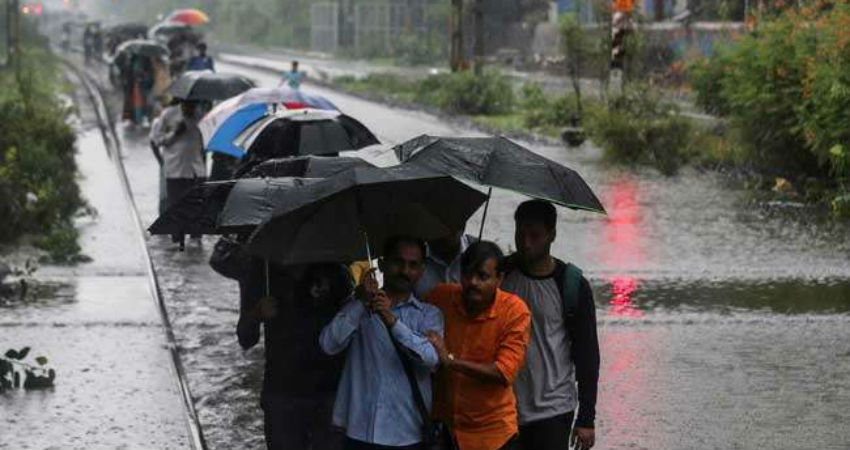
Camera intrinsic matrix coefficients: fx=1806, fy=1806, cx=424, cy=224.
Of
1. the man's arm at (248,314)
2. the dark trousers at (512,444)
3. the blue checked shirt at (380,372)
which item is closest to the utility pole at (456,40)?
the man's arm at (248,314)

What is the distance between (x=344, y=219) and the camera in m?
6.31

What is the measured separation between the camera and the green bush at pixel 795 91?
68.5 feet

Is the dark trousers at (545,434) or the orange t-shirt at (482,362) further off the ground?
the orange t-shirt at (482,362)

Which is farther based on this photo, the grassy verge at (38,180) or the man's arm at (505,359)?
the grassy verge at (38,180)

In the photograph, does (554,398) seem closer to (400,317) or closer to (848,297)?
(400,317)

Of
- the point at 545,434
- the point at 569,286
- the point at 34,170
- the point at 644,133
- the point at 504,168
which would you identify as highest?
the point at 504,168

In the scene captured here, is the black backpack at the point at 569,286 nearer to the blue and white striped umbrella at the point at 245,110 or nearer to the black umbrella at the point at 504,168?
the black umbrella at the point at 504,168

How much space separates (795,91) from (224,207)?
1664 cm

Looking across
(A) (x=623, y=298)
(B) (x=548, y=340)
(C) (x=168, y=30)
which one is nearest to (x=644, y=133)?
(A) (x=623, y=298)

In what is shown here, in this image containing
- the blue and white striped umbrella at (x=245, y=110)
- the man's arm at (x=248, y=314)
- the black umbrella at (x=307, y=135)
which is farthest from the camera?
the blue and white striped umbrella at (x=245, y=110)

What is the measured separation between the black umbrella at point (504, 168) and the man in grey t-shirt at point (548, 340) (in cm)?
11

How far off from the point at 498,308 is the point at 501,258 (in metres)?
0.30

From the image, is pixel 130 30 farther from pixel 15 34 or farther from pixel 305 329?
pixel 305 329

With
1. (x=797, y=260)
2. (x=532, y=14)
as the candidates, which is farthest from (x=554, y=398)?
(x=532, y=14)
